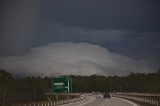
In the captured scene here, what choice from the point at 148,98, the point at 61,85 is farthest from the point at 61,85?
the point at 148,98

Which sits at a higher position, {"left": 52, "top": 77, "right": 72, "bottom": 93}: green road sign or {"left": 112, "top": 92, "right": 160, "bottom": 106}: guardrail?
{"left": 52, "top": 77, "right": 72, "bottom": 93}: green road sign

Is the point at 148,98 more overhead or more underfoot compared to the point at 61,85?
more underfoot

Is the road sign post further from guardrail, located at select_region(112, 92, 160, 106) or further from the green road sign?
guardrail, located at select_region(112, 92, 160, 106)

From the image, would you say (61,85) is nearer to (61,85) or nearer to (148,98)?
(61,85)

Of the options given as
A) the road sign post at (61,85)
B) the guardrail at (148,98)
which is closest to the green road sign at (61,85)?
the road sign post at (61,85)

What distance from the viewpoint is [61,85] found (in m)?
79.9

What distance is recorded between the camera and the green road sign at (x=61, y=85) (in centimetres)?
7962

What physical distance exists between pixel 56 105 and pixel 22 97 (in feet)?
191

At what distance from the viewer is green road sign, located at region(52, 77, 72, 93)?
79625 millimetres

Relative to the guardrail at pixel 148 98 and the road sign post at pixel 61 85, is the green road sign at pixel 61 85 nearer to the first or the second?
the road sign post at pixel 61 85

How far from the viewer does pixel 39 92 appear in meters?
200

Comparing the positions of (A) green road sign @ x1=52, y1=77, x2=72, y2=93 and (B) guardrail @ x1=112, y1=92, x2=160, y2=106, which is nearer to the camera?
(B) guardrail @ x1=112, y1=92, x2=160, y2=106

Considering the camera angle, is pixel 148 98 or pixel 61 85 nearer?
pixel 148 98

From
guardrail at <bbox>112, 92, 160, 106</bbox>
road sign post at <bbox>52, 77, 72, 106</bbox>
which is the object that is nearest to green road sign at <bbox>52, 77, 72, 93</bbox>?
road sign post at <bbox>52, 77, 72, 106</bbox>
